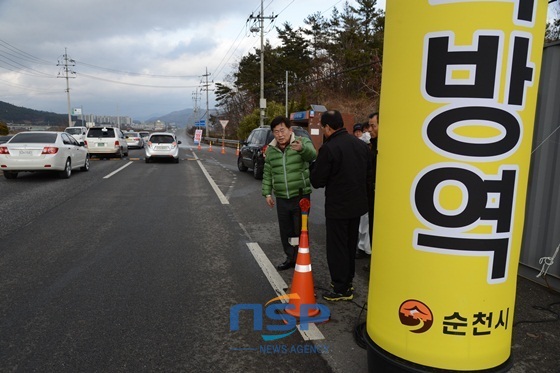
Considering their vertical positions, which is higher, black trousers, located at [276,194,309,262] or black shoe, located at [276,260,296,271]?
black trousers, located at [276,194,309,262]

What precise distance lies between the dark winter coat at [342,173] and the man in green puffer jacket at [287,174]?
25.3 inches

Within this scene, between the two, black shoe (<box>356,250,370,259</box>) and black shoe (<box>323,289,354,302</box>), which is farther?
black shoe (<box>356,250,370,259</box>)

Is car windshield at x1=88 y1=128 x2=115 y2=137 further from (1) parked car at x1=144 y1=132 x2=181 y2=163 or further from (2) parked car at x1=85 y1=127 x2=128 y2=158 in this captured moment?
(1) parked car at x1=144 y1=132 x2=181 y2=163

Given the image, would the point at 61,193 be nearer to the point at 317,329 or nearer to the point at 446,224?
the point at 317,329

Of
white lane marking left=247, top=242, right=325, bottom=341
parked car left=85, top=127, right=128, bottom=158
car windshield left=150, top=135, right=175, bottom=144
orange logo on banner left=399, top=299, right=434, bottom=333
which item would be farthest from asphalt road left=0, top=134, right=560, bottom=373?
parked car left=85, top=127, right=128, bottom=158

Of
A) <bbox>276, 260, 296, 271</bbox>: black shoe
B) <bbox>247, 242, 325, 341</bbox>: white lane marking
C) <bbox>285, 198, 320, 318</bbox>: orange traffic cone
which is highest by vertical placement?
<bbox>285, 198, 320, 318</bbox>: orange traffic cone

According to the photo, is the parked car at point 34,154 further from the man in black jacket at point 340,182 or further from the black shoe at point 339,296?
the black shoe at point 339,296

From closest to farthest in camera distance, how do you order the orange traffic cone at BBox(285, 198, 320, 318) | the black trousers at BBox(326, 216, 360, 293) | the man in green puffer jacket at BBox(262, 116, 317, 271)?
the orange traffic cone at BBox(285, 198, 320, 318)
the black trousers at BBox(326, 216, 360, 293)
the man in green puffer jacket at BBox(262, 116, 317, 271)

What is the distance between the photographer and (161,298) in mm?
4289

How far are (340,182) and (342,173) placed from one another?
0.10 m

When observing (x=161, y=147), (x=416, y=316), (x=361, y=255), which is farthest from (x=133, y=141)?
(x=416, y=316)

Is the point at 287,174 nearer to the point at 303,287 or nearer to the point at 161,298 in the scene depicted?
the point at 303,287

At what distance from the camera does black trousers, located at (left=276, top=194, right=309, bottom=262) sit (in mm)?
5020

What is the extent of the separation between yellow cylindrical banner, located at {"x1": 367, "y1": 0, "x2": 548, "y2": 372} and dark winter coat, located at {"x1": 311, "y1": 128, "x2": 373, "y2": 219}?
1522mm
